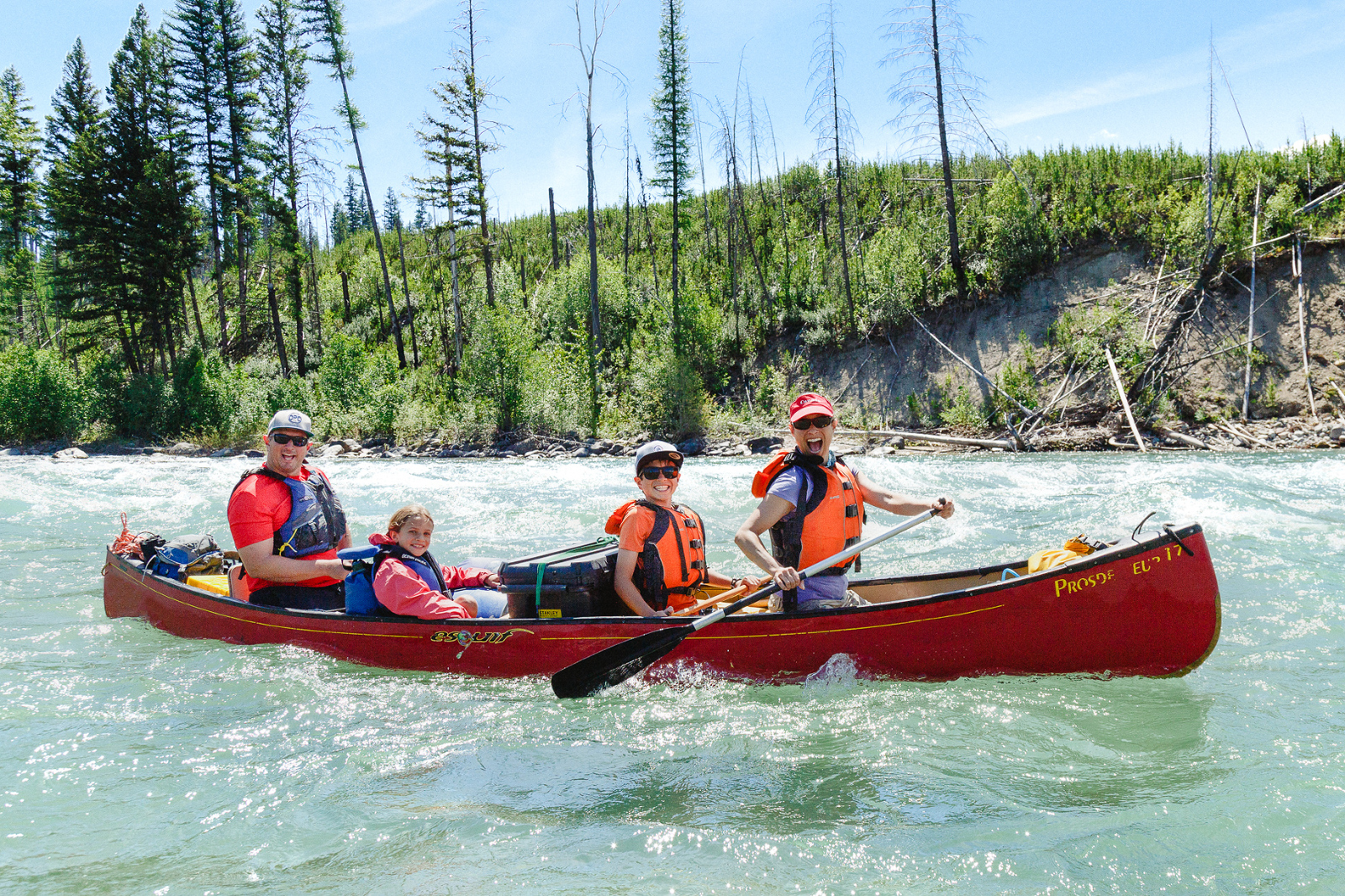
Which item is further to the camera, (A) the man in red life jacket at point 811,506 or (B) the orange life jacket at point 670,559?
(B) the orange life jacket at point 670,559

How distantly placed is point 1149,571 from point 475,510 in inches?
383

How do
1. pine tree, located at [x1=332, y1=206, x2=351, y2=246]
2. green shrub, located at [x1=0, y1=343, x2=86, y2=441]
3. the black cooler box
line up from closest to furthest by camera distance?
the black cooler box < green shrub, located at [x1=0, y1=343, x2=86, y2=441] < pine tree, located at [x1=332, y1=206, x2=351, y2=246]

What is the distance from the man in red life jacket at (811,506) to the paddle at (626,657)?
15cm

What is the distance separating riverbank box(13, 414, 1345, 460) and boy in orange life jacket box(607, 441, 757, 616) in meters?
13.1

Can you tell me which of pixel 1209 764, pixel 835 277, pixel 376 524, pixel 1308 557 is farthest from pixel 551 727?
pixel 835 277

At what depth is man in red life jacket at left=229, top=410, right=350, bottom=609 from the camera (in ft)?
17.3

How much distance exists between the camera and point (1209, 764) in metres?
3.65

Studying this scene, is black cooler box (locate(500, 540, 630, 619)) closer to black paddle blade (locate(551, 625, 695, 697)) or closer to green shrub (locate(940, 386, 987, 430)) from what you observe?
black paddle blade (locate(551, 625, 695, 697))

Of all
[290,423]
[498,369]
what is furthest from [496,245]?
[290,423]

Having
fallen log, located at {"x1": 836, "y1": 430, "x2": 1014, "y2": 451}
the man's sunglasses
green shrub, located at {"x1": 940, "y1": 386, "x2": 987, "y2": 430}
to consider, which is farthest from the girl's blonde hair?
green shrub, located at {"x1": 940, "y1": 386, "x2": 987, "y2": 430}

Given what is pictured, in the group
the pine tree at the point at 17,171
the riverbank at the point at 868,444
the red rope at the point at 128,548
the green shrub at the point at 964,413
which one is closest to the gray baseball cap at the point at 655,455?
the red rope at the point at 128,548

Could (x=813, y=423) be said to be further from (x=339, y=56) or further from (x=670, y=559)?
(x=339, y=56)

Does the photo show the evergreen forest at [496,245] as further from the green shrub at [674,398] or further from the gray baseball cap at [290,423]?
the gray baseball cap at [290,423]

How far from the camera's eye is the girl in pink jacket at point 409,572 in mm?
4887
